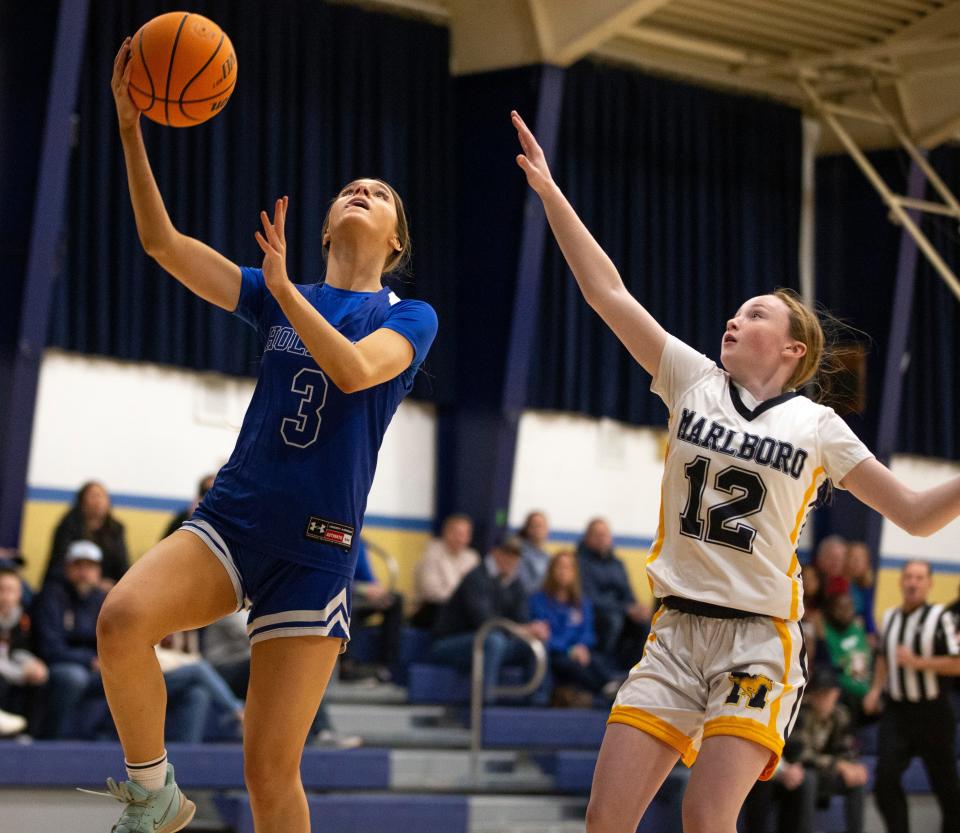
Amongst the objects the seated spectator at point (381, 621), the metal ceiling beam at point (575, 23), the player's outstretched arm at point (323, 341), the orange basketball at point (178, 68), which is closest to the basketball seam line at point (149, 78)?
the orange basketball at point (178, 68)

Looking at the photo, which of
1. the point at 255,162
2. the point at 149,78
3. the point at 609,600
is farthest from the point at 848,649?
the point at 149,78

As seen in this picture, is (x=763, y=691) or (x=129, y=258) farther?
(x=129, y=258)

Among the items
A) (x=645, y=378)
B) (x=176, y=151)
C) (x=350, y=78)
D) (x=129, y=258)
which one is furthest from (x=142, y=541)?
(x=645, y=378)

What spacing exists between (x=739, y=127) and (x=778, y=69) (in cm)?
79

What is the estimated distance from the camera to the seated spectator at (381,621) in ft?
36.0

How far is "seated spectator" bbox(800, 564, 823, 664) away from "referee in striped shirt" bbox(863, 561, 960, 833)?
879mm

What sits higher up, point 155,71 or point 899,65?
point 899,65

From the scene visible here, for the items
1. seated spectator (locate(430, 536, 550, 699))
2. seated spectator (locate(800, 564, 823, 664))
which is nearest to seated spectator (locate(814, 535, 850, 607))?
seated spectator (locate(800, 564, 823, 664))

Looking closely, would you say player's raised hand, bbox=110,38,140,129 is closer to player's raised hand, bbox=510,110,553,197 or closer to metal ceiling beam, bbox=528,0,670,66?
player's raised hand, bbox=510,110,553,197

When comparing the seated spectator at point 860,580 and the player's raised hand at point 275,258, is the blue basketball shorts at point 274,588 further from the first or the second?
the seated spectator at point 860,580

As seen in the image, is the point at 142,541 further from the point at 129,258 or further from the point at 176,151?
the point at 176,151

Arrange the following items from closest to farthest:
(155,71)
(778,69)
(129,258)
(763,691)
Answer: (763,691), (155,71), (129,258), (778,69)

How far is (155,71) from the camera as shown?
4.47 m

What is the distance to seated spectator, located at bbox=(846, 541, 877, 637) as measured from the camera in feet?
45.0
